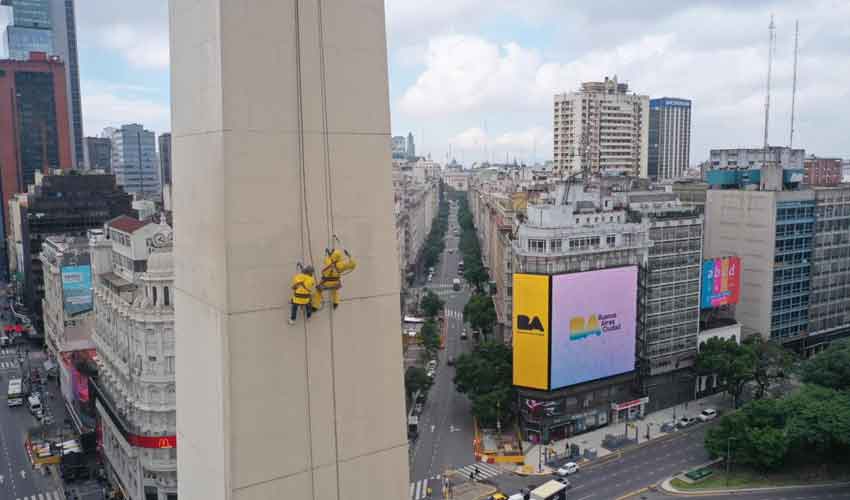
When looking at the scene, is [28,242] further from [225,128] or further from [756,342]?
[225,128]

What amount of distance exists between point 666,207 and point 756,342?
1151 cm

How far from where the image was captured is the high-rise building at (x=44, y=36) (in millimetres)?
126438

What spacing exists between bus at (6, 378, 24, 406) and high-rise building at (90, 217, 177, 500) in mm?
17910

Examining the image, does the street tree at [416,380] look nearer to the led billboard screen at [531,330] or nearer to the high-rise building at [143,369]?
the led billboard screen at [531,330]

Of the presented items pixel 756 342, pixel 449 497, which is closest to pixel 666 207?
pixel 756 342

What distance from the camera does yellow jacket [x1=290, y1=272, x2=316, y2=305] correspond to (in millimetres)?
7465

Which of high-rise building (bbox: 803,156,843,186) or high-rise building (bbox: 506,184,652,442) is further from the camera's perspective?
high-rise building (bbox: 803,156,843,186)

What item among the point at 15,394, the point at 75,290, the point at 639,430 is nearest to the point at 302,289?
the point at 639,430

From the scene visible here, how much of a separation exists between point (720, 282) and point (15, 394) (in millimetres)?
49789

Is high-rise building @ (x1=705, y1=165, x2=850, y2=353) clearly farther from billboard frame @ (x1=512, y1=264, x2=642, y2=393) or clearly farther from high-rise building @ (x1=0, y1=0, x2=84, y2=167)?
high-rise building @ (x1=0, y1=0, x2=84, y2=167)

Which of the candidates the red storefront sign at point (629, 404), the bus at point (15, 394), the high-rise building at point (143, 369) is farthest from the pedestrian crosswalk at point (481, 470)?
the bus at point (15, 394)

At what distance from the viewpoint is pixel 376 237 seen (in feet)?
27.5

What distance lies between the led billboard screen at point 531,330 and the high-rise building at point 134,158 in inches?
5106

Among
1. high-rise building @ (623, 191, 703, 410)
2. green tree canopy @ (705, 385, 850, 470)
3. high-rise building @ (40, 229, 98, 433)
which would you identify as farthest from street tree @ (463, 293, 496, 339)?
high-rise building @ (40, 229, 98, 433)
